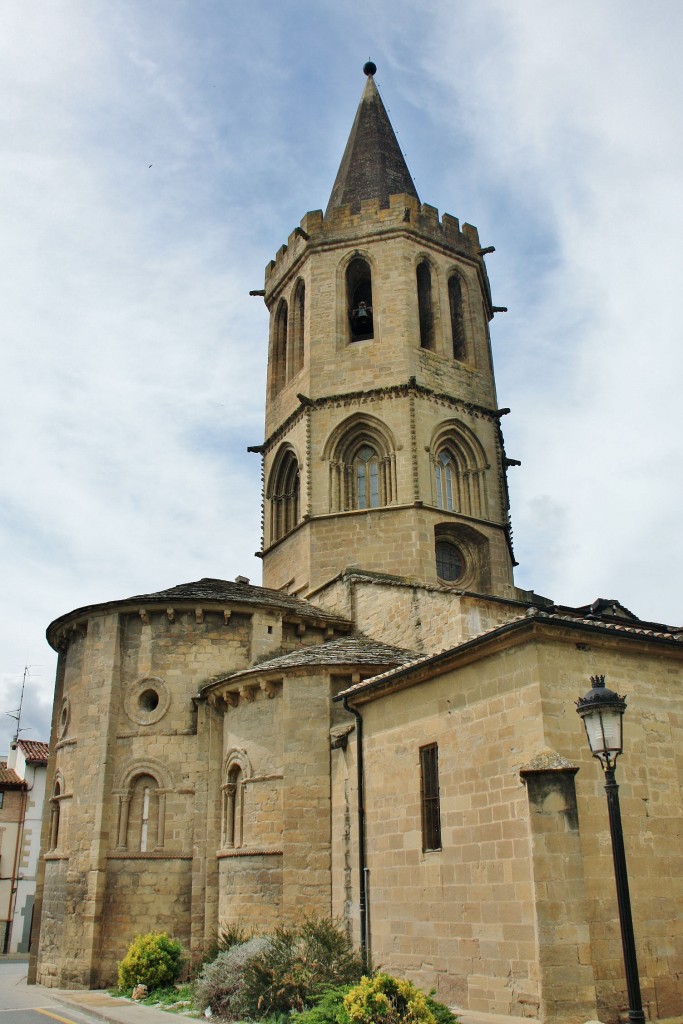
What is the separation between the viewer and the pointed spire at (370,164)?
89.4 feet

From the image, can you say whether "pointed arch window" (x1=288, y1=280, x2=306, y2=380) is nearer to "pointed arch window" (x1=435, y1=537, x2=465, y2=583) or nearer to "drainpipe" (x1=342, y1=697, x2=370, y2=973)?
"pointed arch window" (x1=435, y1=537, x2=465, y2=583)

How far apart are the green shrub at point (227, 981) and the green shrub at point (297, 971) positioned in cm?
32

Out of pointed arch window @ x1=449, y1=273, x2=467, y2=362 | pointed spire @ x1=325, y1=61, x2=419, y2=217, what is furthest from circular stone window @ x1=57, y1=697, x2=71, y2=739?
pointed spire @ x1=325, y1=61, x2=419, y2=217

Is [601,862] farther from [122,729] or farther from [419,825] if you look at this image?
[122,729]

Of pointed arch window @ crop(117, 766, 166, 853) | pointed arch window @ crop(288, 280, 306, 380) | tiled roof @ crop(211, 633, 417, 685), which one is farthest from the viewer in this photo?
pointed arch window @ crop(288, 280, 306, 380)

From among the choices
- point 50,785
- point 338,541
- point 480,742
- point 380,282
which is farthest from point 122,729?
point 380,282

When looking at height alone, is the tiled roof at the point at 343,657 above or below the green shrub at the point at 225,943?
above

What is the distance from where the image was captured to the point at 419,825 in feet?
41.5

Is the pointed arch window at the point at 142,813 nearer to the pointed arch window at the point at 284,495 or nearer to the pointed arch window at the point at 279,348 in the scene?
the pointed arch window at the point at 284,495

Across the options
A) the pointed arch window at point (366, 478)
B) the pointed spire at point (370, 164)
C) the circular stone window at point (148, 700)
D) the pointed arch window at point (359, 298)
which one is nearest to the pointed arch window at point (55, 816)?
the circular stone window at point (148, 700)

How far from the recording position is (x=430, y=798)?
12680mm

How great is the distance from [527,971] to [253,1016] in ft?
13.3

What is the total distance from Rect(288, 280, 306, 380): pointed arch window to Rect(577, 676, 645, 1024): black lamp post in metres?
18.7

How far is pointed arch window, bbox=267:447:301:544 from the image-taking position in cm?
2481
